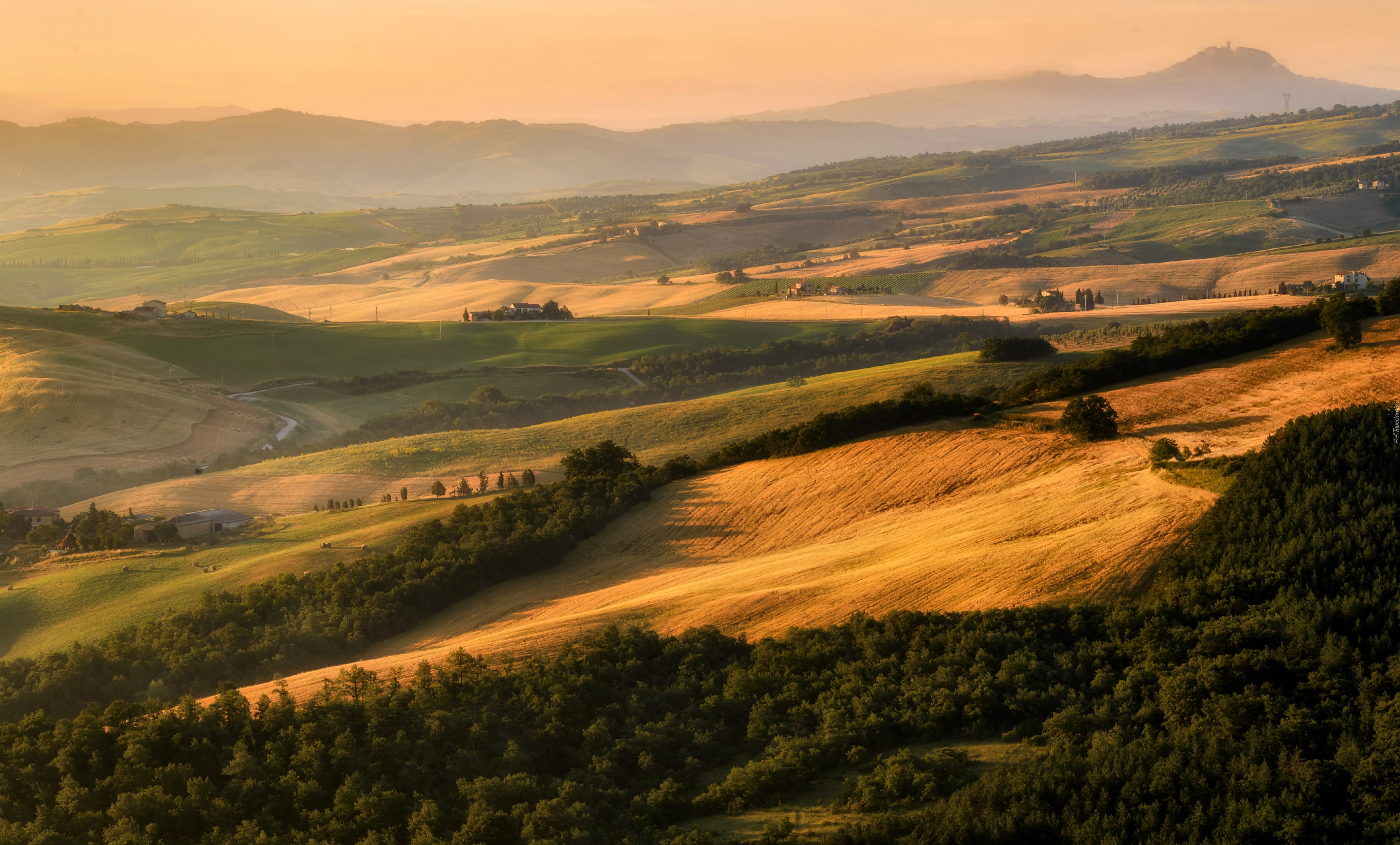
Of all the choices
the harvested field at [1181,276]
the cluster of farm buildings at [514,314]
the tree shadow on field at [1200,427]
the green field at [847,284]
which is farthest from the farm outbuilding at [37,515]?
the harvested field at [1181,276]

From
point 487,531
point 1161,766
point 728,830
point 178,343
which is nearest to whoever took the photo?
point 1161,766

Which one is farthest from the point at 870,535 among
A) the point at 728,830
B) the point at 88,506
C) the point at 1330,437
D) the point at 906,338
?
the point at 906,338

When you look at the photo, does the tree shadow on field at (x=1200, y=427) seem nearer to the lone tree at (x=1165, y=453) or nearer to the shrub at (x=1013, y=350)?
the lone tree at (x=1165, y=453)

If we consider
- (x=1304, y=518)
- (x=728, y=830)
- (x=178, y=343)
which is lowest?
(x=728, y=830)

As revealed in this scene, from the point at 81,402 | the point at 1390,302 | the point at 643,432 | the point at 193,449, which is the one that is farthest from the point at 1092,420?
the point at 81,402

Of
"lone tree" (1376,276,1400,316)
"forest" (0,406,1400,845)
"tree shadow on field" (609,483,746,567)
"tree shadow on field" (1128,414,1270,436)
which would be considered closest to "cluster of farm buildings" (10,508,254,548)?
"tree shadow on field" (609,483,746,567)

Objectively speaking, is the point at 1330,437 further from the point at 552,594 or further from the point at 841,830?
the point at 552,594
